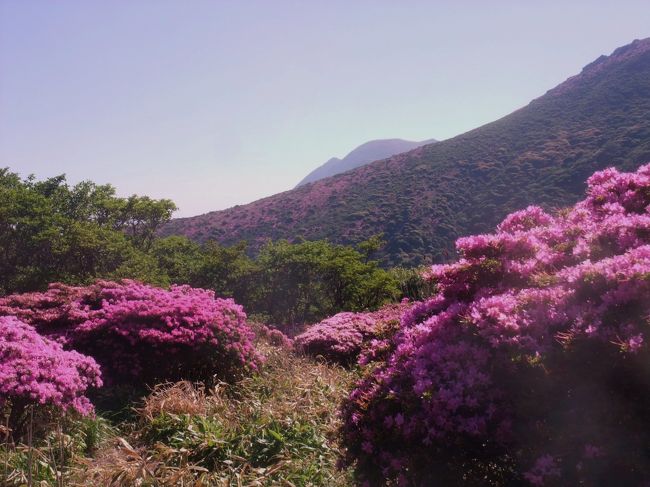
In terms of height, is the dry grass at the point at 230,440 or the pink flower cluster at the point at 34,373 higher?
the pink flower cluster at the point at 34,373

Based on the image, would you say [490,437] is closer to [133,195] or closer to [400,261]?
[133,195]

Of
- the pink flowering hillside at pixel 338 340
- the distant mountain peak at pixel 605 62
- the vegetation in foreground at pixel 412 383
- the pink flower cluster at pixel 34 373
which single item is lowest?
the pink flowering hillside at pixel 338 340

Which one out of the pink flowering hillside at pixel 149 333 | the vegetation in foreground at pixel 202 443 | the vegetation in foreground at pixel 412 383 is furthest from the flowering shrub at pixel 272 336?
the vegetation in foreground at pixel 202 443

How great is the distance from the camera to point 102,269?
11500 mm

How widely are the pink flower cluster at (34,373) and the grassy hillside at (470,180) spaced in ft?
80.0

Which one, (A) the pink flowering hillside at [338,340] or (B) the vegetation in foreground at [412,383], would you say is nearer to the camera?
(B) the vegetation in foreground at [412,383]

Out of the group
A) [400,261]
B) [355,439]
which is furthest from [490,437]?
[400,261]

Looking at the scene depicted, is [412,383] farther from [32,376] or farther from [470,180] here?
[470,180]

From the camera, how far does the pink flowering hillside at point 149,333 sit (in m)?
6.71

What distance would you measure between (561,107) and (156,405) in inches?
1979

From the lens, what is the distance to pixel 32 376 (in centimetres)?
465

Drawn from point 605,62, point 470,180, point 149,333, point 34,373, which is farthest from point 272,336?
point 605,62

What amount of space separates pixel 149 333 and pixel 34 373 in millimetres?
2025

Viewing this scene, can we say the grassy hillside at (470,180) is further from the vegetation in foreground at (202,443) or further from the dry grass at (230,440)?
the vegetation in foreground at (202,443)
